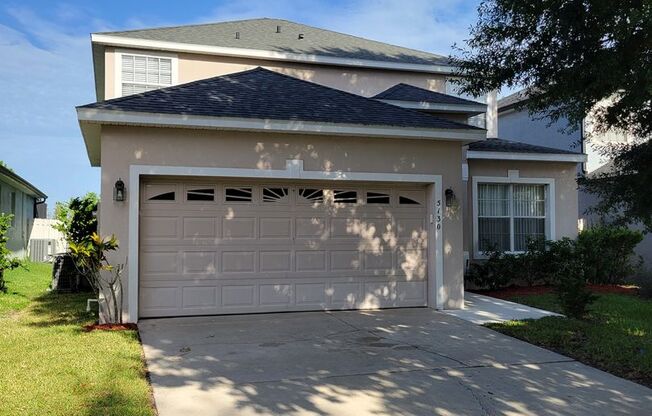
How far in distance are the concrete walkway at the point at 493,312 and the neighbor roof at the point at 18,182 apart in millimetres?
13958

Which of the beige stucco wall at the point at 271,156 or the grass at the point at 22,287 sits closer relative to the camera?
the beige stucco wall at the point at 271,156

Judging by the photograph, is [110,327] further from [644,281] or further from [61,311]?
[644,281]

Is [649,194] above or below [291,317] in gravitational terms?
above

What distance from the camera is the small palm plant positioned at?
799 centimetres

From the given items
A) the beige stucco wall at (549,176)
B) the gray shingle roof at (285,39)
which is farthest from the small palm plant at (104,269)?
the beige stucco wall at (549,176)

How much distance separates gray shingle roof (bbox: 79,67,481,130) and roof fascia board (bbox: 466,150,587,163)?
358 cm

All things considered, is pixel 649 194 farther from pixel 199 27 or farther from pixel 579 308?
pixel 199 27

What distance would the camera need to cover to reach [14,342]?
7.10 meters

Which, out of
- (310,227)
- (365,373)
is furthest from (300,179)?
(365,373)

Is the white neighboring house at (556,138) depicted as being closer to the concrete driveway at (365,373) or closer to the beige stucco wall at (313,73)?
the beige stucco wall at (313,73)

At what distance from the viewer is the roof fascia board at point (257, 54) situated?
13.0 meters

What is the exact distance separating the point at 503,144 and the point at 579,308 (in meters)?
6.60

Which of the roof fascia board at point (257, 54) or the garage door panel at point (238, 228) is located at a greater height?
the roof fascia board at point (257, 54)

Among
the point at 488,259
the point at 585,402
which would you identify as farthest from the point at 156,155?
the point at 488,259
